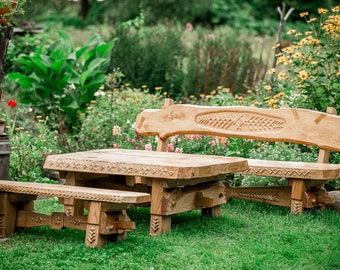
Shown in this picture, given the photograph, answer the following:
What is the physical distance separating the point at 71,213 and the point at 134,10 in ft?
64.9

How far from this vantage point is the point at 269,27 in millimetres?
26844

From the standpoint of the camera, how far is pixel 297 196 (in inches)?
242

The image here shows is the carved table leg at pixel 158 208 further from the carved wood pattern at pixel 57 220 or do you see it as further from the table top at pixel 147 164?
the carved wood pattern at pixel 57 220

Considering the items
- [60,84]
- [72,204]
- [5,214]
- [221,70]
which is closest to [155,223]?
[72,204]

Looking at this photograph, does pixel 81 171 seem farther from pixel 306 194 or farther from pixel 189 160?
pixel 306 194

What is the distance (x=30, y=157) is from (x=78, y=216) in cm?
275

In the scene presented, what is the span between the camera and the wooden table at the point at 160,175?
528 cm

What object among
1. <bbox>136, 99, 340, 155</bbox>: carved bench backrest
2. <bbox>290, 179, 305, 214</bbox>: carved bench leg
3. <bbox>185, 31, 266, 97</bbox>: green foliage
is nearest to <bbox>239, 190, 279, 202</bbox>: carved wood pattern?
<bbox>290, 179, 305, 214</bbox>: carved bench leg

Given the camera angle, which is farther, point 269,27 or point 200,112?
point 269,27

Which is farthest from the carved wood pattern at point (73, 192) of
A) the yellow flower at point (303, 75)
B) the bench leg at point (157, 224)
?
the yellow flower at point (303, 75)

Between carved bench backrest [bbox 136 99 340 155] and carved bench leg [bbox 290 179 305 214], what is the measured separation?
0.39 meters

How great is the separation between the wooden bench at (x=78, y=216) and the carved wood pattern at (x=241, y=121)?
72.0 inches

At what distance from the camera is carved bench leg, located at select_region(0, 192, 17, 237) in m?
5.31

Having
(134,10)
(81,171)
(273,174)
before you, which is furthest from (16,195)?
(134,10)
